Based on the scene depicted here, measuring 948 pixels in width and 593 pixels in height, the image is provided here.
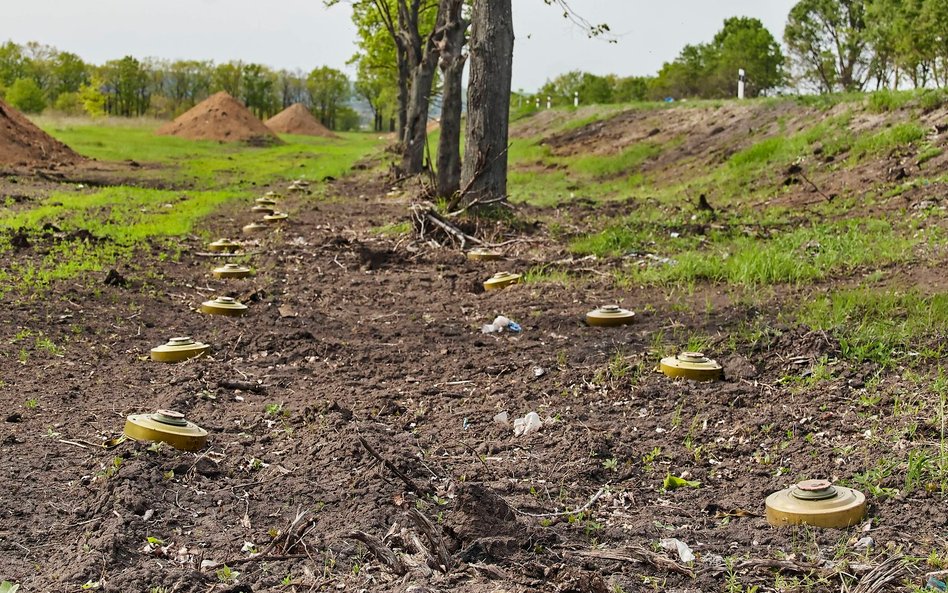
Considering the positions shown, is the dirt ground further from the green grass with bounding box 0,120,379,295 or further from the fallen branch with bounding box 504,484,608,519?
the green grass with bounding box 0,120,379,295

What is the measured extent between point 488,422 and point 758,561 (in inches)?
75.9

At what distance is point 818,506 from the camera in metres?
3.08

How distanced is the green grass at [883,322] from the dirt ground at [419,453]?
8.5 inches

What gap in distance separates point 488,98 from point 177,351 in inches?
283

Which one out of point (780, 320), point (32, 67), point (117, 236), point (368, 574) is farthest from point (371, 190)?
point (32, 67)

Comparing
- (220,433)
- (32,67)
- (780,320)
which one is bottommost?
(220,433)

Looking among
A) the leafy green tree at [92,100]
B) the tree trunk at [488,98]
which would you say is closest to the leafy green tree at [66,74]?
the leafy green tree at [92,100]

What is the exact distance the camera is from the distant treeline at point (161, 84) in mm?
79625

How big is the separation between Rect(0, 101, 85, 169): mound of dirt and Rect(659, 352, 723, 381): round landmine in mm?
21868

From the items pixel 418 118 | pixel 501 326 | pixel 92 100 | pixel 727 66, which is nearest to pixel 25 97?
pixel 92 100

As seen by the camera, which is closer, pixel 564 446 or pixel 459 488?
pixel 459 488

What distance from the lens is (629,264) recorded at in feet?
27.2

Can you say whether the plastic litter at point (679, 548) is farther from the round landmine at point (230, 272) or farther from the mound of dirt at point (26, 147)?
the mound of dirt at point (26, 147)

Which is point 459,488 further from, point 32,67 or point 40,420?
point 32,67
